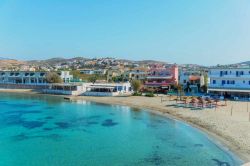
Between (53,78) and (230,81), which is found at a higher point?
(53,78)

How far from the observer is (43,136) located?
30.3 meters

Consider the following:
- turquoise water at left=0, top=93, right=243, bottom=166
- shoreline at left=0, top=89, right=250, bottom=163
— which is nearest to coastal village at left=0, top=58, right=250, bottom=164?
shoreline at left=0, top=89, right=250, bottom=163

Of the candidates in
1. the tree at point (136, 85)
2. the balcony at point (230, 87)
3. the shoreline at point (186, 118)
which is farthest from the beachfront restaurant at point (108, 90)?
the balcony at point (230, 87)

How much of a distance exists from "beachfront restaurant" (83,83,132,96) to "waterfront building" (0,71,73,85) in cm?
1879

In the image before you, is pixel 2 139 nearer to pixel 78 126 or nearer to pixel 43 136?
pixel 43 136

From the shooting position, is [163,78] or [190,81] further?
[190,81]

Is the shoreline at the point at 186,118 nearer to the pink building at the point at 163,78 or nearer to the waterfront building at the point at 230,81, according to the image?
the pink building at the point at 163,78

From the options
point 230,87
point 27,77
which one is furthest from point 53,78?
point 230,87

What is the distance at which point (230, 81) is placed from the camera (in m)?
55.2

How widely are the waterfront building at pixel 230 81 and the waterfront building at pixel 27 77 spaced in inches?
1706

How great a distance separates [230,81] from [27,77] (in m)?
55.7

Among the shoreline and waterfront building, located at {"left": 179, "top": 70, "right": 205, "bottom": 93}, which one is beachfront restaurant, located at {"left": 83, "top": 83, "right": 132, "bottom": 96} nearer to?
the shoreline

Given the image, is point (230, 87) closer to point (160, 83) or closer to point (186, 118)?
point (160, 83)

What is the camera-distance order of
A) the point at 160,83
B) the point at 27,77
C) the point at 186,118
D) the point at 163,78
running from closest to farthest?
the point at 186,118 < the point at 160,83 < the point at 163,78 < the point at 27,77
